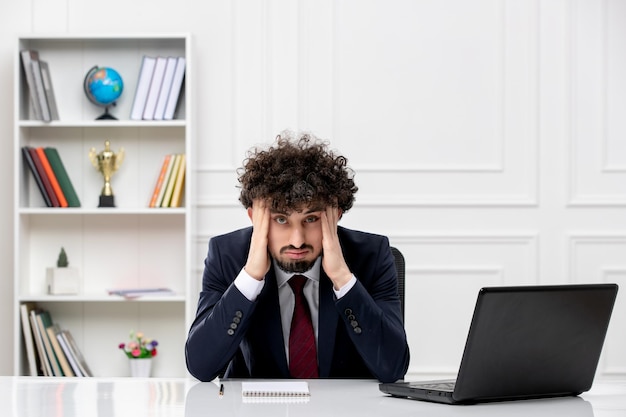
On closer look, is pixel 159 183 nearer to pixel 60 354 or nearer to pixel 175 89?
pixel 175 89

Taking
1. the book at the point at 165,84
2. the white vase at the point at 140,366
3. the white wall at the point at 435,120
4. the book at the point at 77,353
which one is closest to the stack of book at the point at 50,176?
the white wall at the point at 435,120

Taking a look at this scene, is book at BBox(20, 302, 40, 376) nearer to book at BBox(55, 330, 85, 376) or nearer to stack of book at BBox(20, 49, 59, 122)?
book at BBox(55, 330, 85, 376)

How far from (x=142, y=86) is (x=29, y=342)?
3.98 feet

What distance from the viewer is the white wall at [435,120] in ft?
12.9

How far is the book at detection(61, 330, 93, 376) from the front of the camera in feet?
12.5

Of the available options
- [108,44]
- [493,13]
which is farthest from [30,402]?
[493,13]

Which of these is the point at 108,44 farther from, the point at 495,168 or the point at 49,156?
the point at 495,168

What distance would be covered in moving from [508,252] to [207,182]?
4.60 feet

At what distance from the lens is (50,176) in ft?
12.5

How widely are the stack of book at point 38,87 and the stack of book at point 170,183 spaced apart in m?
0.54

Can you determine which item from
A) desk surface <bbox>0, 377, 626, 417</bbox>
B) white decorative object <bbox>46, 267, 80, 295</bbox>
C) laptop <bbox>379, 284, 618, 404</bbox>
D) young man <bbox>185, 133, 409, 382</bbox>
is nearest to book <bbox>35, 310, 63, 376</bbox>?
white decorative object <bbox>46, 267, 80, 295</bbox>

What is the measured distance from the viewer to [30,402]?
1.66m

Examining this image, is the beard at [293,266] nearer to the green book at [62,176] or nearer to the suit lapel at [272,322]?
the suit lapel at [272,322]

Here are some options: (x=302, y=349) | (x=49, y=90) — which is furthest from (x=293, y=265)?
(x=49, y=90)
